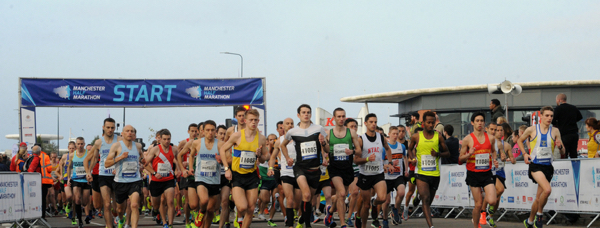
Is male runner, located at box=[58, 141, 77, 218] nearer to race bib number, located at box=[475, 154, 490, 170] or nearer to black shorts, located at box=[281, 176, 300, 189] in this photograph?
black shorts, located at box=[281, 176, 300, 189]

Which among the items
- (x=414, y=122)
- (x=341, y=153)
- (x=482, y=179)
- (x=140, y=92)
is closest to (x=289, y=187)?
(x=341, y=153)

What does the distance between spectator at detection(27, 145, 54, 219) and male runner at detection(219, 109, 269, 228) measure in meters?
8.04

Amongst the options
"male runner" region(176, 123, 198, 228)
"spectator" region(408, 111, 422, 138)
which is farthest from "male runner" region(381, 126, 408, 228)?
"male runner" region(176, 123, 198, 228)

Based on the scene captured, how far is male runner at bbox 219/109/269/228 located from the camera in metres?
9.46

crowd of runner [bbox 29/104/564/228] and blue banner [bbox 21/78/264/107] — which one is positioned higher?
blue banner [bbox 21/78/264/107]

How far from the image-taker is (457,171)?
15797 millimetres

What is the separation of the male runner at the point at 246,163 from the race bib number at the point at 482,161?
3331 millimetres

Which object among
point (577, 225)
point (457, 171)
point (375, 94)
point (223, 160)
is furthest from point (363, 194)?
point (375, 94)

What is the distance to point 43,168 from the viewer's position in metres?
18.9

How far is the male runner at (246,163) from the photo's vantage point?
946cm

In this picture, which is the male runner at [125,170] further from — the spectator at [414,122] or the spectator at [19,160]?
the spectator at [19,160]

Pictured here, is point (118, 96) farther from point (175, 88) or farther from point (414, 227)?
point (414, 227)

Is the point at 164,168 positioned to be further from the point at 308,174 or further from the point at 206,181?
the point at 308,174

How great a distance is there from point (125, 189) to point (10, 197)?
3596 millimetres
